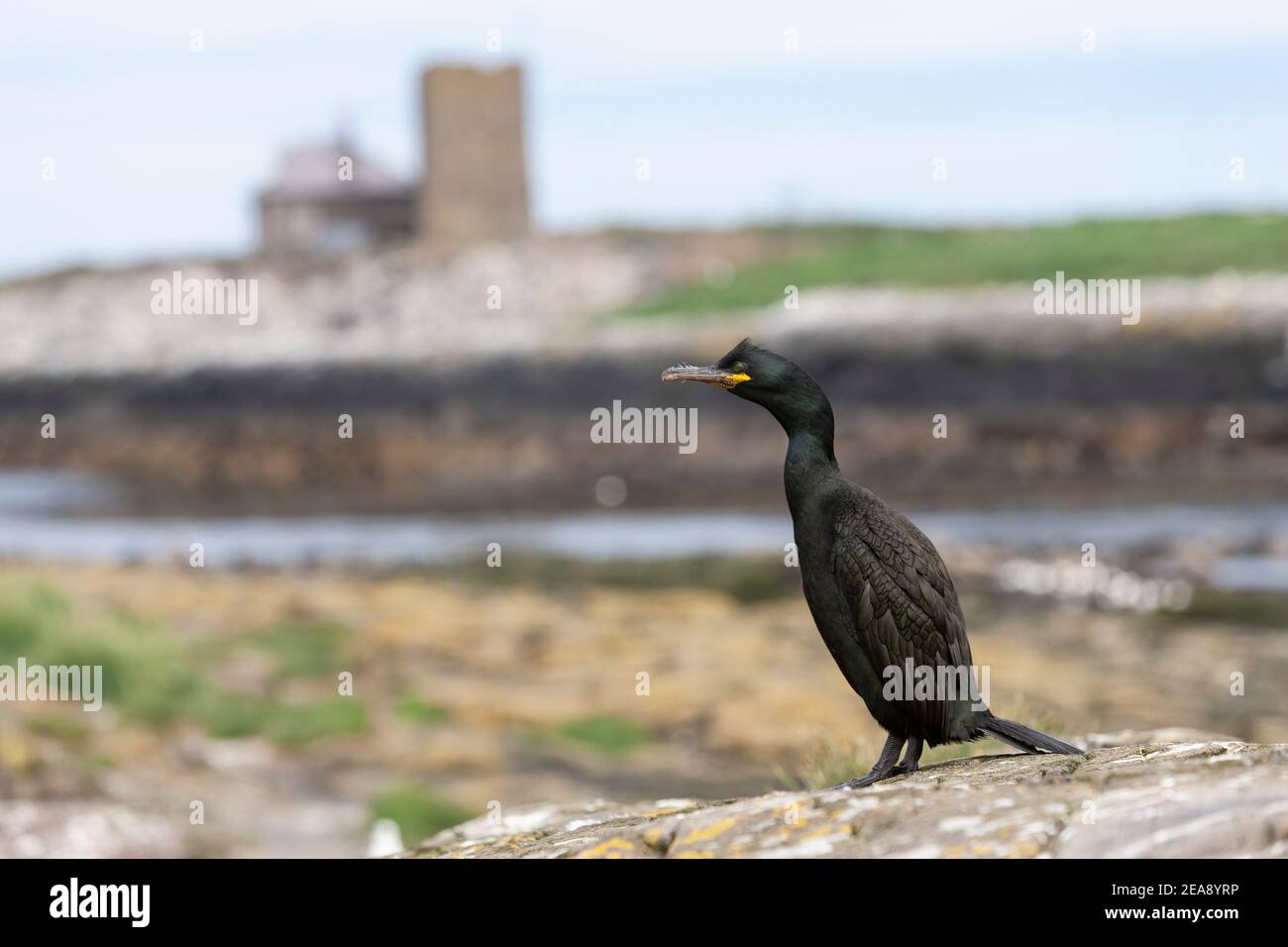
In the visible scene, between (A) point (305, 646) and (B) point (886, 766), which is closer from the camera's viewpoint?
(B) point (886, 766)

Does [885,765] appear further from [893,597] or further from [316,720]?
[316,720]

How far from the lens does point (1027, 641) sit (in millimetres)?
17500

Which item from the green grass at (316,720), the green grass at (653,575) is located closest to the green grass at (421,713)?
the green grass at (316,720)

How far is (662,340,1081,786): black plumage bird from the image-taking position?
221 inches

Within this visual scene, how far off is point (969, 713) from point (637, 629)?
43.4ft

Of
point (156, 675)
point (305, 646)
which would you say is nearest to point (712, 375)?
point (156, 675)

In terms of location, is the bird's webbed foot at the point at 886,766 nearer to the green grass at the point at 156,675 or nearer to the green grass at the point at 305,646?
the green grass at the point at 156,675

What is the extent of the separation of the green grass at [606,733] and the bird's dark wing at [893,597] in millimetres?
8774

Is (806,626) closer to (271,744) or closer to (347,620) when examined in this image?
(347,620)

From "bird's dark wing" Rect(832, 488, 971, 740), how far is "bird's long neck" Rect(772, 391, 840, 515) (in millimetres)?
147

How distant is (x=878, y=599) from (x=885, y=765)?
0.59 m

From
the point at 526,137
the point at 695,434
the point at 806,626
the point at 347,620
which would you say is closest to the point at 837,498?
the point at 806,626

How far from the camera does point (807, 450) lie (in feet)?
18.5
